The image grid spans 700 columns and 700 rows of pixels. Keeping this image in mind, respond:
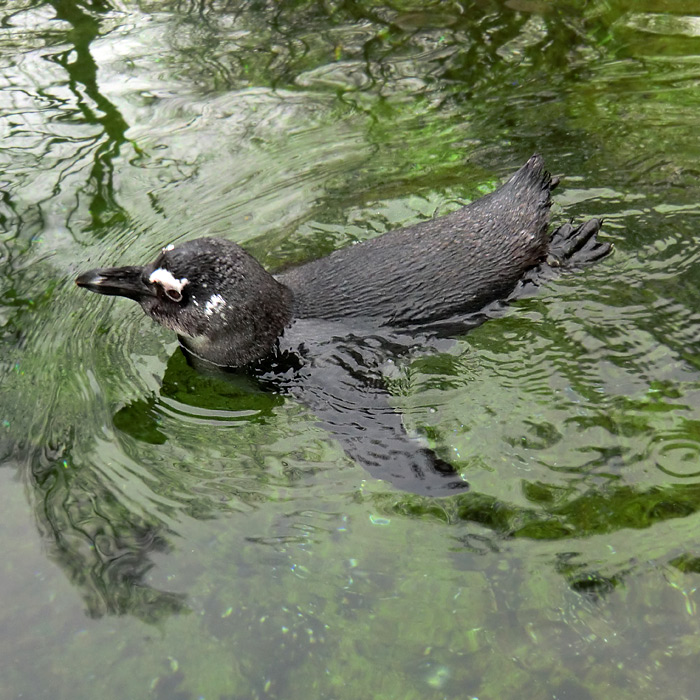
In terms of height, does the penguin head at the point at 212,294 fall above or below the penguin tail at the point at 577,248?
above

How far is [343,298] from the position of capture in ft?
17.0

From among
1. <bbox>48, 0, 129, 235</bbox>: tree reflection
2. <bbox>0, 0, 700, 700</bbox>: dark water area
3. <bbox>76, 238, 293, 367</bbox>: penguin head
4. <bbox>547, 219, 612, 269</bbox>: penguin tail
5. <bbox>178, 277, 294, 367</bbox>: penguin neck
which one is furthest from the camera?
<bbox>48, 0, 129, 235</bbox>: tree reflection

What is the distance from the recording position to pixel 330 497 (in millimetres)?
4434

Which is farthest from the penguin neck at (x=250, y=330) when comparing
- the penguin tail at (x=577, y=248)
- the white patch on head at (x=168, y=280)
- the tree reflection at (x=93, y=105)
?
the tree reflection at (x=93, y=105)

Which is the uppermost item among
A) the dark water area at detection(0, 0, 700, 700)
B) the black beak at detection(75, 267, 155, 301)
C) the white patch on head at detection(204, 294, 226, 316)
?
the black beak at detection(75, 267, 155, 301)

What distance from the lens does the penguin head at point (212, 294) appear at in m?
4.89

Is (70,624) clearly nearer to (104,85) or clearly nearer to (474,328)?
(474,328)

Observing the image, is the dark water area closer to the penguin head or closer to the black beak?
the penguin head

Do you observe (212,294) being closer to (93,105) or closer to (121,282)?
(121,282)

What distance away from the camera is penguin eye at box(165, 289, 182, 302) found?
4.97m

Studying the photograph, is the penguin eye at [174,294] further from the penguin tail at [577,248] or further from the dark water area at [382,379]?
the penguin tail at [577,248]

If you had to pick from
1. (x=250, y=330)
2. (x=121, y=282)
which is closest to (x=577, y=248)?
(x=250, y=330)

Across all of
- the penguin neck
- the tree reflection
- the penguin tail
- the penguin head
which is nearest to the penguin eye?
the penguin head

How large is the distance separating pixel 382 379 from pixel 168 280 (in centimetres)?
153
